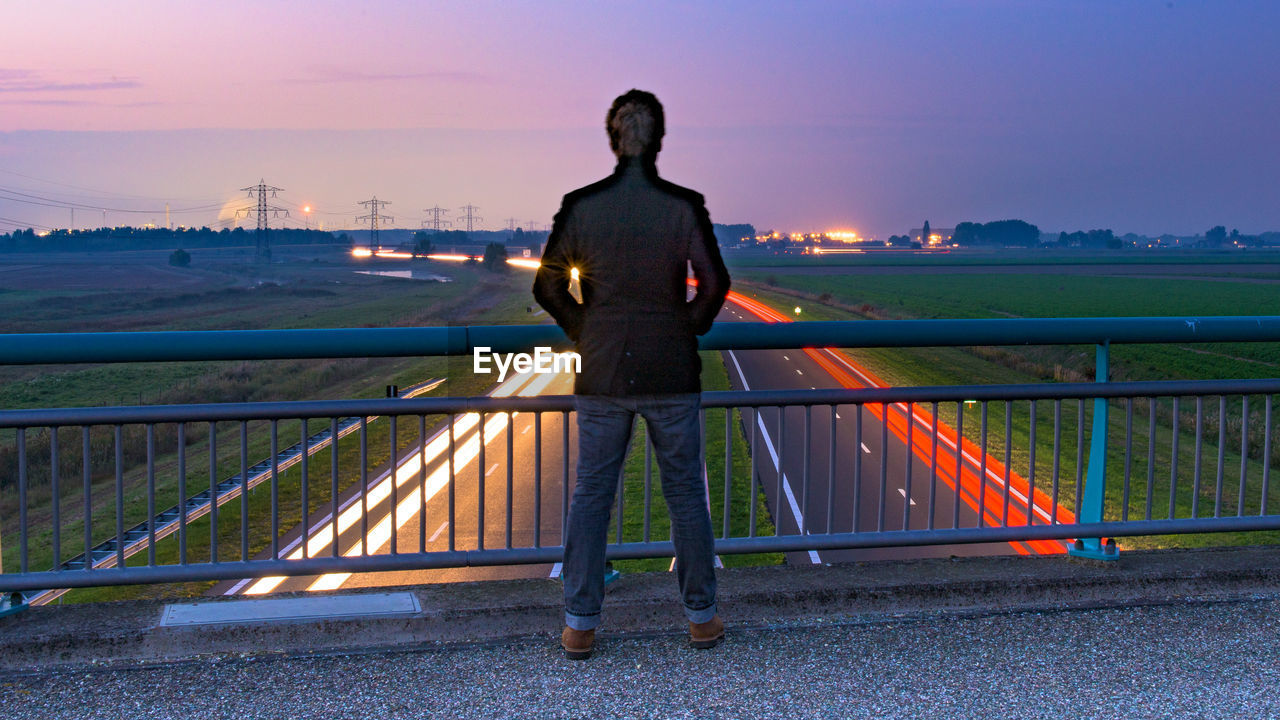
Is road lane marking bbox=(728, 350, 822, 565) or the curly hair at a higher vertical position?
the curly hair

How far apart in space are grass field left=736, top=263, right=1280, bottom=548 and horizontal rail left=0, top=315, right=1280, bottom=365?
1.27 ft

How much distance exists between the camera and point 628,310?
137 inches

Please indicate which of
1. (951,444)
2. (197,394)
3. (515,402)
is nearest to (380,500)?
(951,444)

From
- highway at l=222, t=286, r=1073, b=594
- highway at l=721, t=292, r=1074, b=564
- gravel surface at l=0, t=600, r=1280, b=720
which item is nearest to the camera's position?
gravel surface at l=0, t=600, r=1280, b=720

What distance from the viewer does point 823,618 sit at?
4137mm

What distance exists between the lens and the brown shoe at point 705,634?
12.4 feet

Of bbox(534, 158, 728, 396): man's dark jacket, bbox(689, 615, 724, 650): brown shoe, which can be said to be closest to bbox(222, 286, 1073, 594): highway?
bbox(689, 615, 724, 650): brown shoe

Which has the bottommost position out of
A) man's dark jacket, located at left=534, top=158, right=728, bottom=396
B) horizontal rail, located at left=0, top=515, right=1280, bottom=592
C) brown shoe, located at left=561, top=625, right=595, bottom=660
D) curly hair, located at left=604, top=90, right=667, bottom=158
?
brown shoe, located at left=561, top=625, right=595, bottom=660

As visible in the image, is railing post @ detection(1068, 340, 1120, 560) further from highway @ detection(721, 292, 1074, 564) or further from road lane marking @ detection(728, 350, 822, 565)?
road lane marking @ detection(728, 350, 822, 565)

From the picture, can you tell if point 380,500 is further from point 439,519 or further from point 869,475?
point 869,475

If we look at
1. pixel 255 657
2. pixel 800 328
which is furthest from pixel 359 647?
pixel 800 328

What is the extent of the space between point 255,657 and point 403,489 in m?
23.2

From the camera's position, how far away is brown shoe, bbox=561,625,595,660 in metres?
3.69

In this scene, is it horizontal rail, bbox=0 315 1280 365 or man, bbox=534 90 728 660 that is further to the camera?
horizontal rail, bbox=0 315 1280 365
